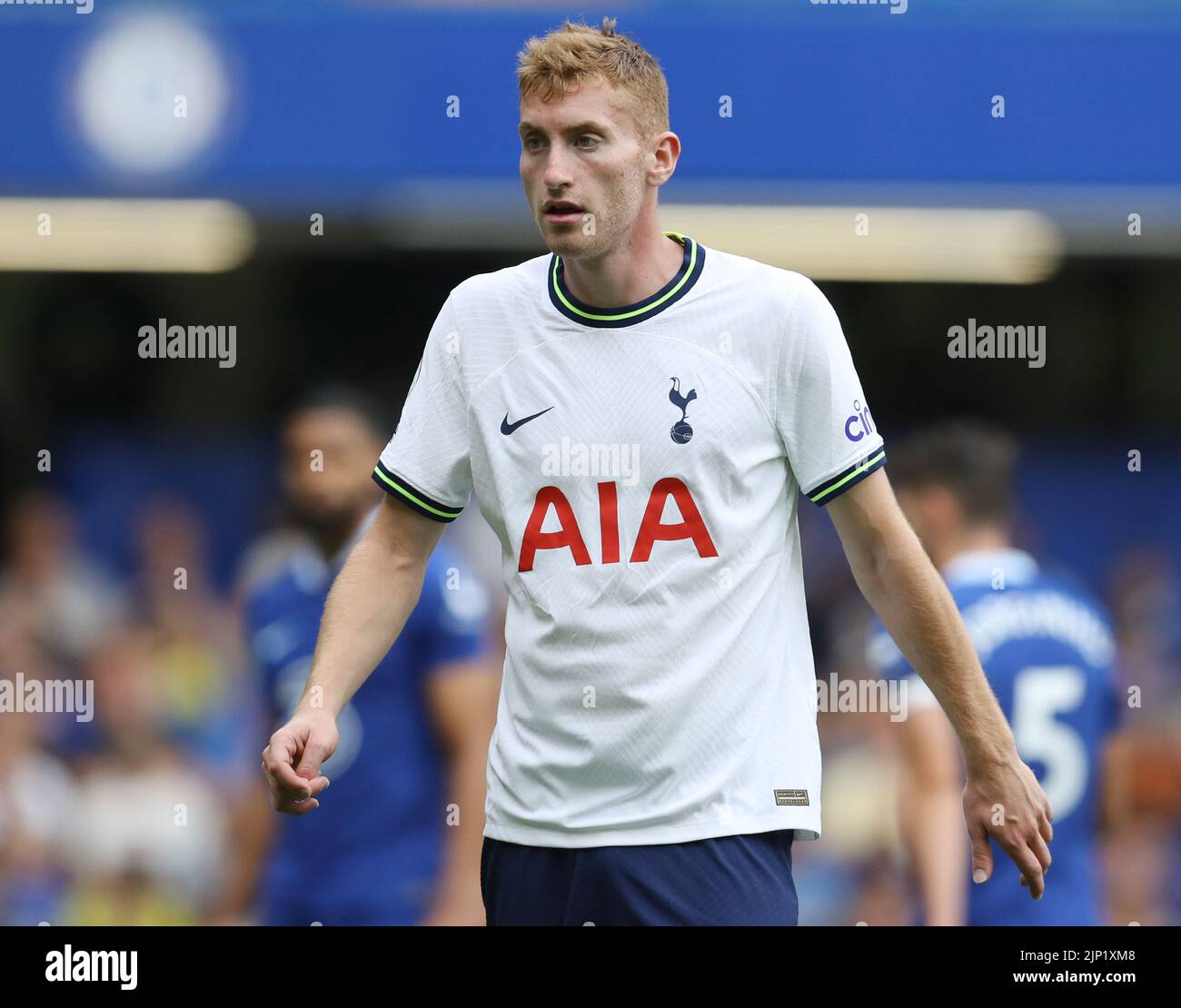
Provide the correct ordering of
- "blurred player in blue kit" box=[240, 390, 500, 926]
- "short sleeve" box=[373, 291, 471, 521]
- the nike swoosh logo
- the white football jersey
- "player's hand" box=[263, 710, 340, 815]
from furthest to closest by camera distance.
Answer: "blurred player in blue kit" box=[240, 390, 500, 926] → "short sleeve" box=[373, 291, 471, 521] → the nike swoosh logo → the white football jersey → "player's hand" box=[263, 710, 340, 815]

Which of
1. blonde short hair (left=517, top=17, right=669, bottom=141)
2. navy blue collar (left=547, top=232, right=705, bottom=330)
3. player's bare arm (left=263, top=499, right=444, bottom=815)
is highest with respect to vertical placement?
blonde short hair (left=517, top=17, right=669, bottom=141)

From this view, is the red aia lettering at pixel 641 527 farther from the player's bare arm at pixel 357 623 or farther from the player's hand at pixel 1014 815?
the player's hand at pixel 1014 815

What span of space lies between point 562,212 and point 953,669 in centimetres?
99

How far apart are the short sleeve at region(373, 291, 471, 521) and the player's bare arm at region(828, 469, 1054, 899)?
2.18 feet

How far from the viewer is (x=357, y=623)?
2947mm

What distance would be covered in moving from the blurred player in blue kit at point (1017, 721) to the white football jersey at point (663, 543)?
1.43 meters

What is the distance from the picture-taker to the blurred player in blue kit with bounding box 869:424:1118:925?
420 centimetres

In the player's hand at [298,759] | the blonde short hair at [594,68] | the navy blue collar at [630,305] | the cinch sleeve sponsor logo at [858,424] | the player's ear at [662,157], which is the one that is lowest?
the player's hand at [298,759]

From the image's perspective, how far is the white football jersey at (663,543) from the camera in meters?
2.74

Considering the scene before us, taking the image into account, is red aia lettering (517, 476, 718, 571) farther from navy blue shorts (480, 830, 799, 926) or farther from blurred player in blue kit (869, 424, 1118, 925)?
blurred player in blue kit (869, 424, 1118, 925)

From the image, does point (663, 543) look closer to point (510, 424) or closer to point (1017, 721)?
point (510, 424)

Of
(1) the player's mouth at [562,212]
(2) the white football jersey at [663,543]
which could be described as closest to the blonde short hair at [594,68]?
(1) the player's mouth at [562,212]

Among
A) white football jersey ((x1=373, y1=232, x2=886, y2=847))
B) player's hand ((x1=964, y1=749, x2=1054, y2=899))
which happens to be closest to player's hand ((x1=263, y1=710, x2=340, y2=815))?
white football jersey ((x1=373, y1=232, x2=886, y2=847))
